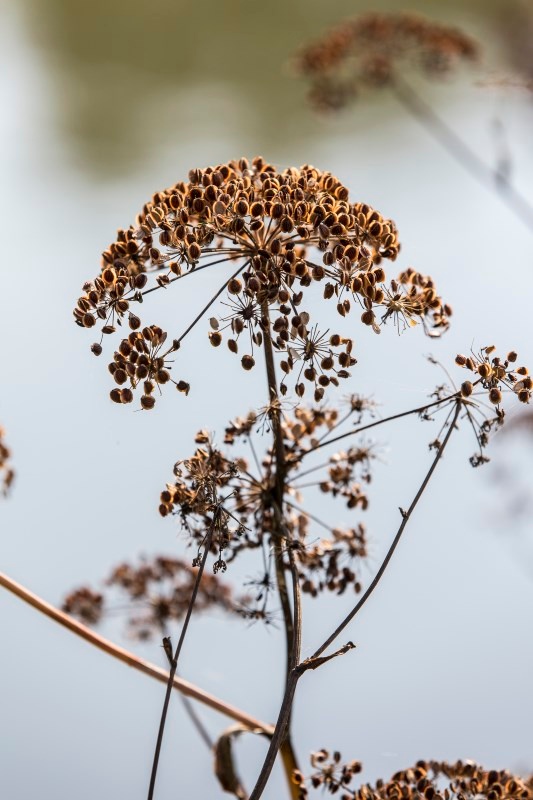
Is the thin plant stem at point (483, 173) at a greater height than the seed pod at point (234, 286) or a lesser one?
greater

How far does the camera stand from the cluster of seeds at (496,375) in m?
0.76

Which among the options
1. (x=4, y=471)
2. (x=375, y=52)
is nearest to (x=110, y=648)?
(x=4, y=471)

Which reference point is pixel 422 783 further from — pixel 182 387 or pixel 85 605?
pixel 85 605

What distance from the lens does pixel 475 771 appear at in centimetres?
79

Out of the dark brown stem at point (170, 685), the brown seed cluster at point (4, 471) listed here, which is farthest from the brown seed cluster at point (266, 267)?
the brown seed cluster at point (4, 471)

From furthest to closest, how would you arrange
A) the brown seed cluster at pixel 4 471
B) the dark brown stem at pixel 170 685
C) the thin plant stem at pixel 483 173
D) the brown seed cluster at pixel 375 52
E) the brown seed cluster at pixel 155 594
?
1. the brown seed cluster at pixel 375 52
2. the thin plant stem at pixel 483 173
3. the brown seed cluster at pixel 155 594
4. the brown seed cluster at pixel 4 471
5. the dark brown stem at pixel 170 685

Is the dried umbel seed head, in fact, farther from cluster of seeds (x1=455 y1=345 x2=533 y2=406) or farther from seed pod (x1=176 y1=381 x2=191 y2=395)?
seed pod (x1=176 y1=381 x2=191 y2=395)

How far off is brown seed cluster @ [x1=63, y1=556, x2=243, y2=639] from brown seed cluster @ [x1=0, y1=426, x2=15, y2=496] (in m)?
0.20

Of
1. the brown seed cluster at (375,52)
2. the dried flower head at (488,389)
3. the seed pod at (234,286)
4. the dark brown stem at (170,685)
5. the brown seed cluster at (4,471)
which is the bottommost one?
the dark brown stem at (170,685)

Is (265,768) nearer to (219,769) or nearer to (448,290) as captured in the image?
(219,769)

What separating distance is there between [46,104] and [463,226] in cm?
278

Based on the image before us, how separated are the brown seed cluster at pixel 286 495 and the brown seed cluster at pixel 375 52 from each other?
1.44m

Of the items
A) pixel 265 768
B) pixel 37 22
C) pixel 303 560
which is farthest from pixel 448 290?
pixel 37 22

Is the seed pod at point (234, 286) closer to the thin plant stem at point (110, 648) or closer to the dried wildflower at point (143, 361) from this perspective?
the dried wildflower at point (143, 361)
